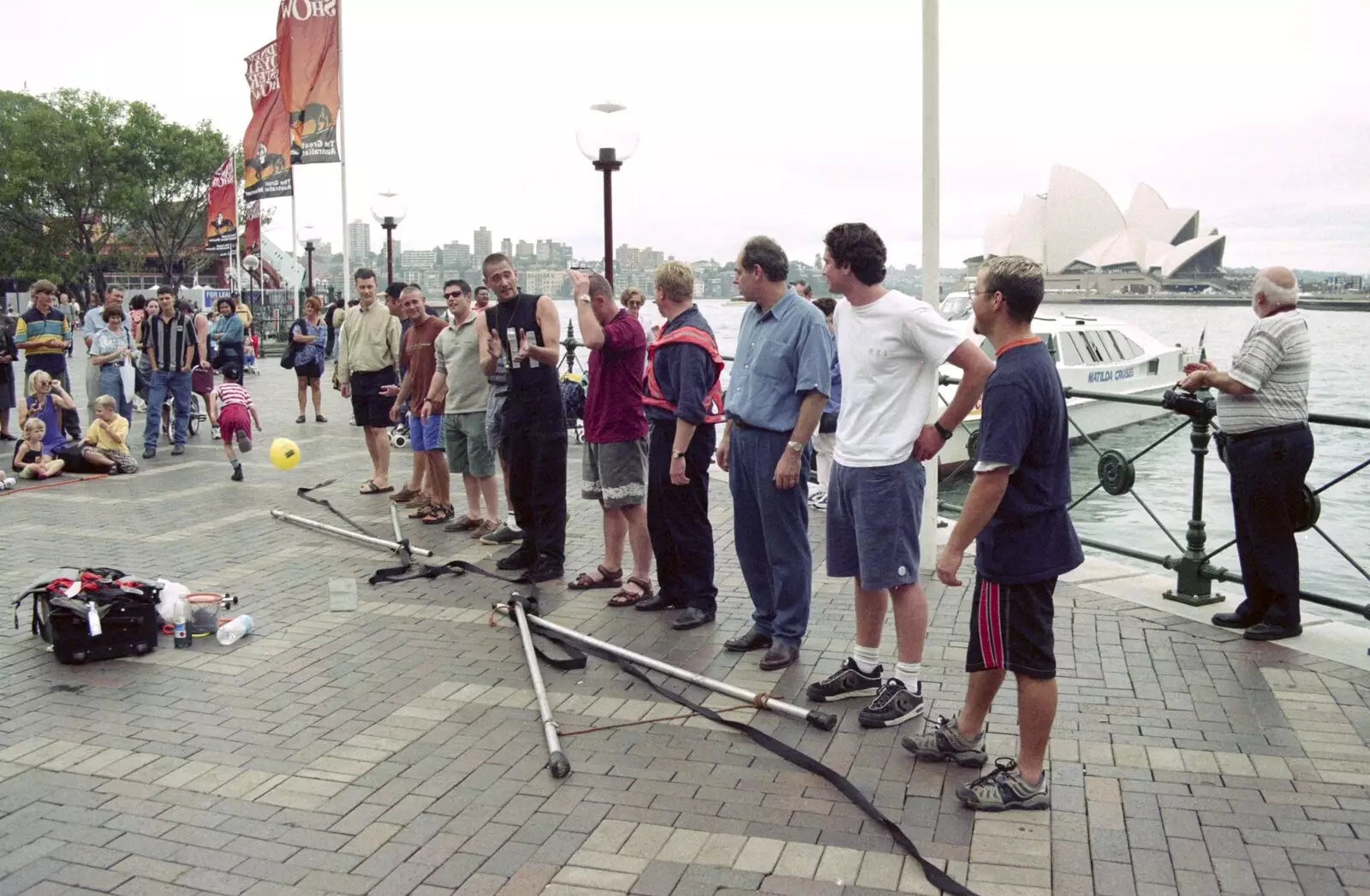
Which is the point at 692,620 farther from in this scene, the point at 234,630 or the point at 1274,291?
the point at 1274,291

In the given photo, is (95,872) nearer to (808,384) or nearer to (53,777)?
(53,777)

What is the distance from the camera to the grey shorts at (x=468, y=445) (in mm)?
8477

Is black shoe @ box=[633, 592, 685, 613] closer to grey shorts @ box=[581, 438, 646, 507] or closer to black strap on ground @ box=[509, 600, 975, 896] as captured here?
grey shorts @ box=[581, 438, 646, 507]

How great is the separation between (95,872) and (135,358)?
13247 millimetres

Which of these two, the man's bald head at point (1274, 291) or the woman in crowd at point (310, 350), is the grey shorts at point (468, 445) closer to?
the man's bald head at point (1274, 291)

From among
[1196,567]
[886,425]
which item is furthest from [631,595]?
[1196,567]

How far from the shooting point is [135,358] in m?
15.3

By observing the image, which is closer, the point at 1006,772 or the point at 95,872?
the point at 95,872

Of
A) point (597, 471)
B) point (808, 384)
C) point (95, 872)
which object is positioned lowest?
point (95, 872)

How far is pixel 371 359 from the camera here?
10.3 metres

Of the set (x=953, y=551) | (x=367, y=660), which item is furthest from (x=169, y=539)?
(x=953, y=551)

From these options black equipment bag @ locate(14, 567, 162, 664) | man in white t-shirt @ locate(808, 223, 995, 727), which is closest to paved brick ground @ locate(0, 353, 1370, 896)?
black equipment bag @ locate(14, 567, 162, 664)

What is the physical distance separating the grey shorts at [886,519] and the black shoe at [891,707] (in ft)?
1.54

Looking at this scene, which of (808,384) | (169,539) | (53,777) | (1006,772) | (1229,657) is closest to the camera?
(1006,772)
